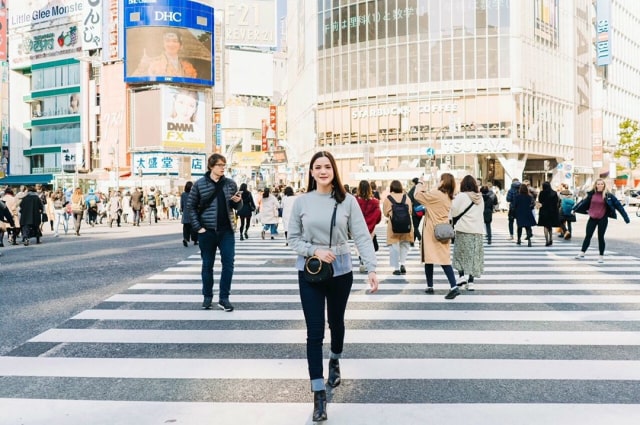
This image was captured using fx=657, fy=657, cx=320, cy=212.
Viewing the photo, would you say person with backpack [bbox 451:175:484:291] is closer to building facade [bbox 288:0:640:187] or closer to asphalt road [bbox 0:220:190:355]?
asphalt road [bbox 0:220:190:355]

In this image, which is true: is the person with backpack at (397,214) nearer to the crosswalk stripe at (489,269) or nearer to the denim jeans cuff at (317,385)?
the crosswalk stripe at (489,269)

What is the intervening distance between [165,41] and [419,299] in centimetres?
6447

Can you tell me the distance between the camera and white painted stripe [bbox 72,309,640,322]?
7555 mm

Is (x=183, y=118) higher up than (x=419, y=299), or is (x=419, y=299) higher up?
(x=183, y=118)

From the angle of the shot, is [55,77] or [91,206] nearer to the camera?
[91,206]

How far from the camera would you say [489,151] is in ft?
174

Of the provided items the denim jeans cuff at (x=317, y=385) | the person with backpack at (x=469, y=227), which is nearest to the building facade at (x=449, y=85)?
the person with backpack at (x=469, y=227)

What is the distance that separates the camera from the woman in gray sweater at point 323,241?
4.37 metres

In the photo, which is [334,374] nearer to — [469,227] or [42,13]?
[469,227]

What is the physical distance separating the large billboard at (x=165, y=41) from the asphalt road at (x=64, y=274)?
5066cm

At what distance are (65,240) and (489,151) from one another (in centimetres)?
3932

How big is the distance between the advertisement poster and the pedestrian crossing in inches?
2451

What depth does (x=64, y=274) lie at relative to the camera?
11750mm

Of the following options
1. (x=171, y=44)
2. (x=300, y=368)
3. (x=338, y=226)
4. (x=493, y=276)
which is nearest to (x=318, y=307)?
(x=338, y=226)
